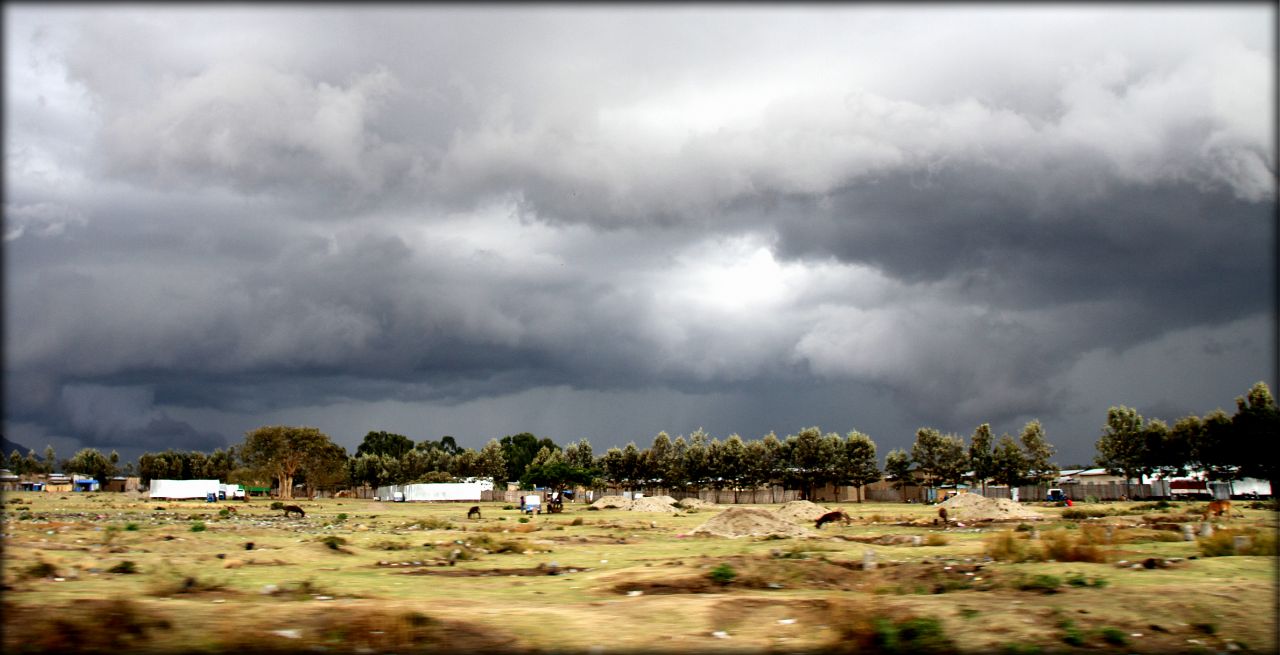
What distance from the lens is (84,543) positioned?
2891 cm

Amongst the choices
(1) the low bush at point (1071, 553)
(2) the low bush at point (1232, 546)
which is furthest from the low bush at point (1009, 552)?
(2) the low bush at point (1232, 546)

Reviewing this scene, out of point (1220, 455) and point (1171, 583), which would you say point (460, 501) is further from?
point (1171, 583)

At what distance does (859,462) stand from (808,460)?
7213 millimetres

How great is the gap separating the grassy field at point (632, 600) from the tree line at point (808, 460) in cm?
7724

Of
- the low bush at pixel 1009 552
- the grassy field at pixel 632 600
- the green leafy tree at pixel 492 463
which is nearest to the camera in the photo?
the grassy field at pixel 632 600

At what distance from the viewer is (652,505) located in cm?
8062

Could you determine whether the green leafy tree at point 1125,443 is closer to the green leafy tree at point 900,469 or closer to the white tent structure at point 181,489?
the green leafy tree at point 900,469

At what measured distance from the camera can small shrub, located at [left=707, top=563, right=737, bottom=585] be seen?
62.5 ft

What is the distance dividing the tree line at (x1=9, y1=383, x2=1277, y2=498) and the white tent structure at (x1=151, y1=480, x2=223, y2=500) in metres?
12.8

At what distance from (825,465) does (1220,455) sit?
48.4m

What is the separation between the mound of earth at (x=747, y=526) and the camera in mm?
40469

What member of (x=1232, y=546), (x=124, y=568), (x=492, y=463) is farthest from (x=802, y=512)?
(x=492, y=463)

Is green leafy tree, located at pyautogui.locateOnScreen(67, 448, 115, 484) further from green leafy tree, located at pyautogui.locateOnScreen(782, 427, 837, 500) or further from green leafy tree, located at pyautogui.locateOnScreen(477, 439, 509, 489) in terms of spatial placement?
green leafy tree, located at pyautogui.locateOnScreen(782, 427, 837, 500)

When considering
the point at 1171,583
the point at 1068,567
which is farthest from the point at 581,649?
the point at 1068,567
